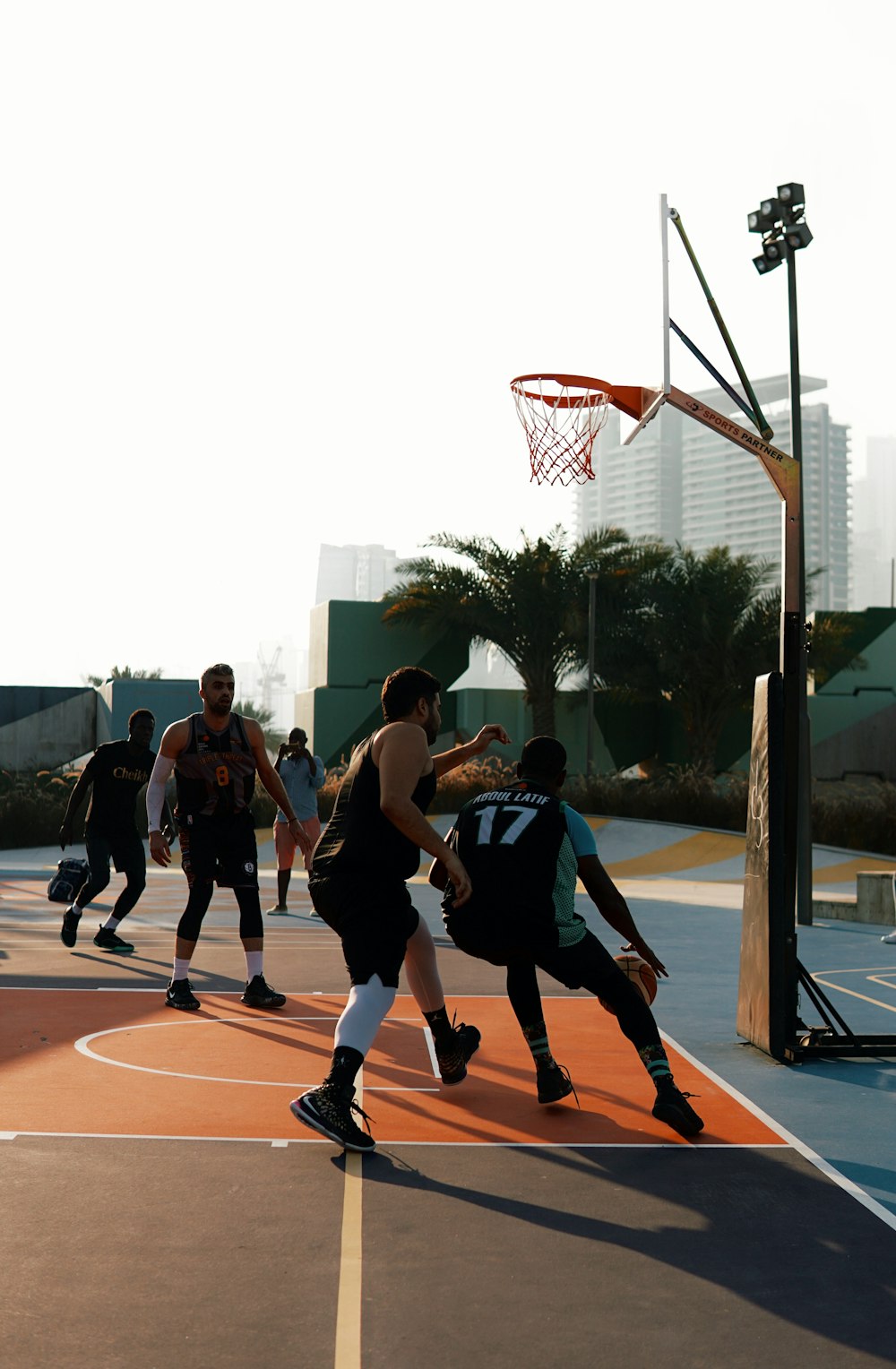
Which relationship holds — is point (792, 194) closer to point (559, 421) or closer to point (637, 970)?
point (559, 421)

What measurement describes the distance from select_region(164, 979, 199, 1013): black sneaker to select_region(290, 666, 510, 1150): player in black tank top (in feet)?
9.37

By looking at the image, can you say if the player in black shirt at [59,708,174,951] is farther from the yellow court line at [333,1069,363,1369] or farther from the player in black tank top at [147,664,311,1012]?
the yellow court line at [333,1069,363,1369]

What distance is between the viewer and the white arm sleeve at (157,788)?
8.07 metres

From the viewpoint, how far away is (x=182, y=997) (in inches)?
320

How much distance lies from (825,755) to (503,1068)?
31210 mm

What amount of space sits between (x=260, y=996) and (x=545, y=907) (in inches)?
129

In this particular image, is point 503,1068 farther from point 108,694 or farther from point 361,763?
point 108,694

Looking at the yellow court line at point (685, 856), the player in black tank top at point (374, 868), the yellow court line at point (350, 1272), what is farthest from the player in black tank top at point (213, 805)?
the yellow court line at point (685, 856)

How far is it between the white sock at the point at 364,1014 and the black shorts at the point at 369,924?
31mm

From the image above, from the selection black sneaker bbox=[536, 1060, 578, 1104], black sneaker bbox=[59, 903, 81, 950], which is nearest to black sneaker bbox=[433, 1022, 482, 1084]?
black sneaker bbox=[536, 1060, 578, 1104]

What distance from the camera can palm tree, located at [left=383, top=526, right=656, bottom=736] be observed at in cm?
3469

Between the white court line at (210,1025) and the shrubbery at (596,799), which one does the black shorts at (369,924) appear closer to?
the white court line at (210,1025)

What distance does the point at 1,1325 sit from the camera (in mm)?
3357

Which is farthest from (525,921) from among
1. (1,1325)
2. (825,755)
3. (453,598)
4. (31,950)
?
(825,755)
